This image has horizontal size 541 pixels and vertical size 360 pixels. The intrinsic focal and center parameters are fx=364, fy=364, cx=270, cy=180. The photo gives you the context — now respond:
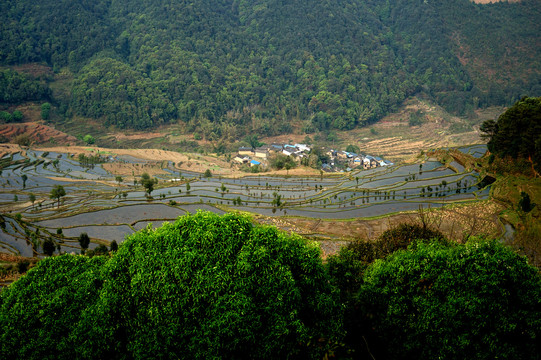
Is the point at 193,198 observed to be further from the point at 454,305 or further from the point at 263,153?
the point at 263,153

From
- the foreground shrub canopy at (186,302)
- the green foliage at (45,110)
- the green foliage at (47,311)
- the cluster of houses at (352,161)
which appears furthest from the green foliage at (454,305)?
the green foliage at (45,110)

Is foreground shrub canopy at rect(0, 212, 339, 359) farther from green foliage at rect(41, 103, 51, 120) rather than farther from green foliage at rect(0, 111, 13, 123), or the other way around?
green foliage at rect(41, 103, 51, 120)

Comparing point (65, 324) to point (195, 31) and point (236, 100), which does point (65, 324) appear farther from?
point (195, 31)

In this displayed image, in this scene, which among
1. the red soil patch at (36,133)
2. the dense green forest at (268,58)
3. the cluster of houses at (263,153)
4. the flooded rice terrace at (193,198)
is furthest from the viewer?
the dense green forest at (268,58)

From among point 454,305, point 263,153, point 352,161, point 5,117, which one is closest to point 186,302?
point 454,305

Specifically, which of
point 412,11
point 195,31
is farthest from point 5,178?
point 412,11

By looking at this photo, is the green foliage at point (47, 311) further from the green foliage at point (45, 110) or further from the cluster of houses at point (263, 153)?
the green foliage at point (45, 110)
